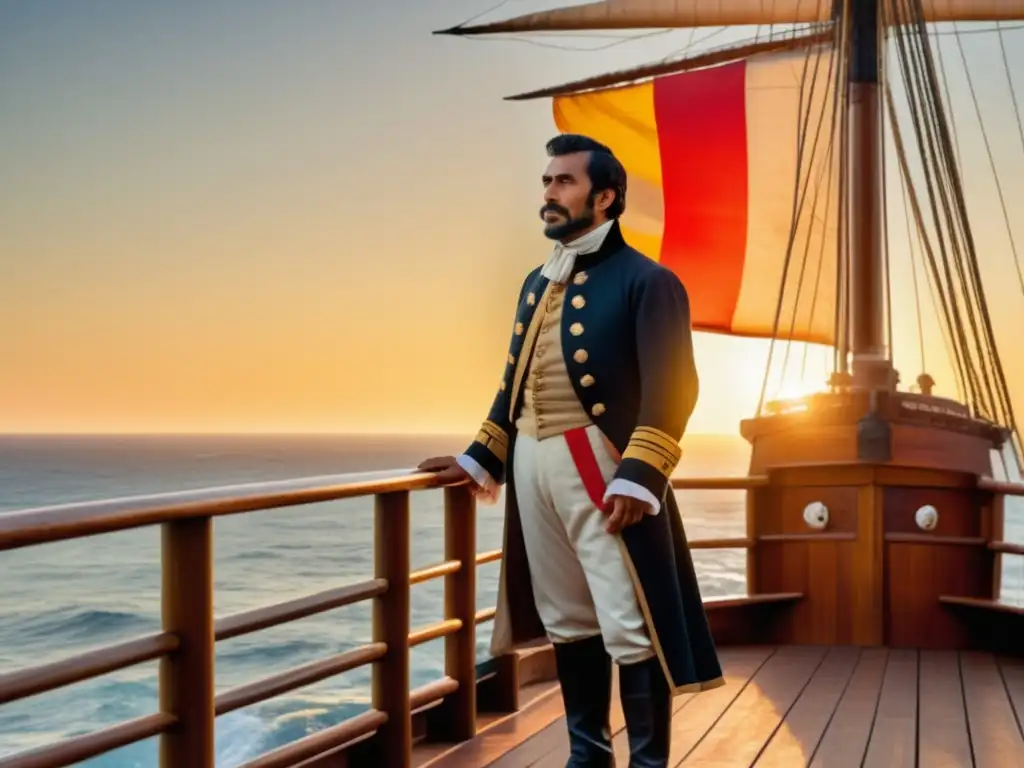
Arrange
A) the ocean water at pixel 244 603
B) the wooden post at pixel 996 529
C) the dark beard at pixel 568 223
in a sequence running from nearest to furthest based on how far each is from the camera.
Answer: the dark beard at pixel 568 223 < the wooden post at pixel 996 529 < the ocean water at pixel 244 603

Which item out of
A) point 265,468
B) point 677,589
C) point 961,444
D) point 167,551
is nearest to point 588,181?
point 677,589

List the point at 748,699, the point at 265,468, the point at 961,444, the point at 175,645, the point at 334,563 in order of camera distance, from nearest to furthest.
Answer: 1. the point at 175,645
2. the point at 748,699
3. the point at 961,444
4. the point at 334,563
5. the point at 265,468

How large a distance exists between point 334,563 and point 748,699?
32575 mm

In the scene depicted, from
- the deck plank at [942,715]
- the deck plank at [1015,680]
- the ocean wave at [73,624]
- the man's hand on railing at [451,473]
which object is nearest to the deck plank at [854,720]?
the deck plank at [942,715]

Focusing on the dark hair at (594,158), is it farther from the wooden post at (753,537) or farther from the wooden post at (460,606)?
the wooden post at (753,537)

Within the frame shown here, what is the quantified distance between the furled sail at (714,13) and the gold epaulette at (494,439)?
13.0 meters

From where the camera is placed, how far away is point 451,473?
2908mm

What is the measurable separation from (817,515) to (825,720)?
1.54 metres

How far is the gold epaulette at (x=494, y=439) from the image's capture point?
2697mm

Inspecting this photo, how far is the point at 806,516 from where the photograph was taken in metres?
5.17

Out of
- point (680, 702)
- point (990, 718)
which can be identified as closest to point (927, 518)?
point (990, 718)

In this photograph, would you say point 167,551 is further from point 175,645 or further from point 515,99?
point 515,99

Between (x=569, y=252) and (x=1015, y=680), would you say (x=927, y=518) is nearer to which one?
(x=1015, y=680)

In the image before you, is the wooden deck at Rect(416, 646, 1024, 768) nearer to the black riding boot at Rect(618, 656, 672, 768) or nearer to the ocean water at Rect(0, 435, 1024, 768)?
the black riding boot at Rect(618, 656, 672, 768)
